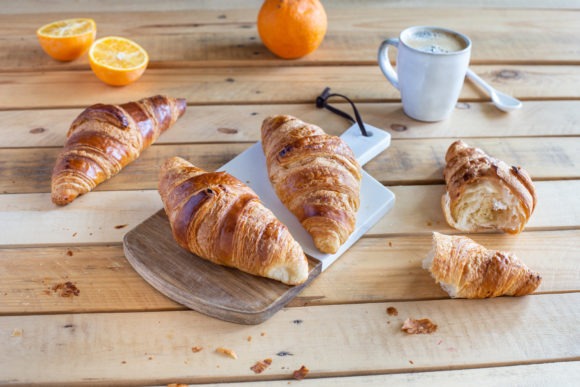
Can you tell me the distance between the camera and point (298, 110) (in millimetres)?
1673

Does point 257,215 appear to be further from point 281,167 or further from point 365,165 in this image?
point 365,165

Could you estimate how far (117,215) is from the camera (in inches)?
51.7

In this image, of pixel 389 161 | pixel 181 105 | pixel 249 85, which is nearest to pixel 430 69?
pixel 389 161

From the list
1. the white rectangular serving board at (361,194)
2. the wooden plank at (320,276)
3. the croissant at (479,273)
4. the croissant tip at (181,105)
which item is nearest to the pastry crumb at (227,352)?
the wooden plank at (320,276)

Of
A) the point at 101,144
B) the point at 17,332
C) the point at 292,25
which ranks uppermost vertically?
the point at 292,25

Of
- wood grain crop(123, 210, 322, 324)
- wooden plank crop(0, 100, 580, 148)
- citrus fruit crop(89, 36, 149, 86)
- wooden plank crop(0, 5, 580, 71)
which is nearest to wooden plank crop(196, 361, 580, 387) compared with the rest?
wood grain crop(123, 210, 322, 324)

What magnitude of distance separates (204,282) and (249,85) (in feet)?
2.62

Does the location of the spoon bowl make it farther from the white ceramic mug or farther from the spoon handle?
the white ceramic mug

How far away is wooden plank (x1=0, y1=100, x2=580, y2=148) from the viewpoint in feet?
5.10

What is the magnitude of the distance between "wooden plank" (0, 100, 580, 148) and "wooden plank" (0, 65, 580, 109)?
4 cm

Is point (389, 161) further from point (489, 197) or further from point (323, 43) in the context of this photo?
point (323, 43)

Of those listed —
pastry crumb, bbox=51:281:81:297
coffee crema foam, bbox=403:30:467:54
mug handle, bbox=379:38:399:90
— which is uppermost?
coffee crema foam, bbox=403:30:467:54

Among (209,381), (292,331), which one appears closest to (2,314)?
(209,381)

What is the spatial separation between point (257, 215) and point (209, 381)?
0.31 meters
